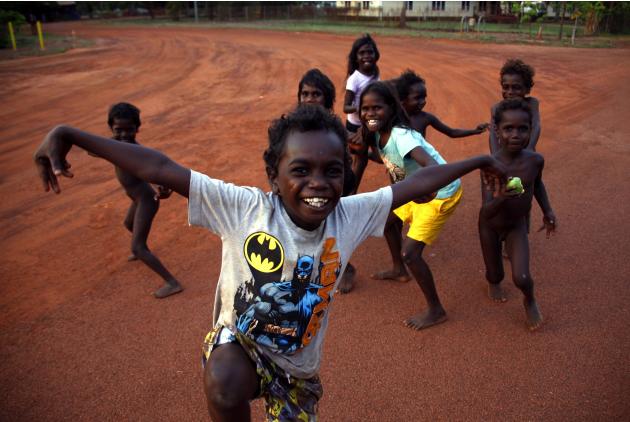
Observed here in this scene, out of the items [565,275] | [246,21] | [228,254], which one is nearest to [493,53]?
[565,275]

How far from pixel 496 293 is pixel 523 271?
0.59m

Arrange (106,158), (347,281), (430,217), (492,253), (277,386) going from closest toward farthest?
(106,158) → (277,386) → (430,217) → (492,253) → (347,281)

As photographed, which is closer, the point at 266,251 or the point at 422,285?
the point at 266,251

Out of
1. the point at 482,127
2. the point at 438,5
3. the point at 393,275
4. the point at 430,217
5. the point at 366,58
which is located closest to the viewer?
the point at 430,217

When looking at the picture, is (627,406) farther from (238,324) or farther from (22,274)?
(22,274)

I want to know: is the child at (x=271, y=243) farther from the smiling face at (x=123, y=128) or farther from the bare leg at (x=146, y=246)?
the smiling face at (x=123, y=128)

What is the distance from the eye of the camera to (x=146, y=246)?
4.38 metres

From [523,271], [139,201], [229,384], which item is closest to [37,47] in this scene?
[139,201]

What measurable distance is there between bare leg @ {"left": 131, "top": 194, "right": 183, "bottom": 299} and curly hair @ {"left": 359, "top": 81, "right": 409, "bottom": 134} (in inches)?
84.6

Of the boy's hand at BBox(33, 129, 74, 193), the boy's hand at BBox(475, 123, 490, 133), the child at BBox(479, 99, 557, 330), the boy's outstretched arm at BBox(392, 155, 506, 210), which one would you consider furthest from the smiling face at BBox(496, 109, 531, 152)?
the boy's hand at BBox(33, 129, 74, 193)

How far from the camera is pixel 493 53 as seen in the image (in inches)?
739

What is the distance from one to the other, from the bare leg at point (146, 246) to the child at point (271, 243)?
2284 millimetres

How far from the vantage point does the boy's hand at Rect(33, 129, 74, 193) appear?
1810 mm

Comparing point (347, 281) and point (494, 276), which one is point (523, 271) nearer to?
point (494, 276)
